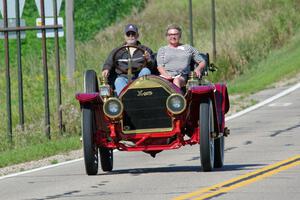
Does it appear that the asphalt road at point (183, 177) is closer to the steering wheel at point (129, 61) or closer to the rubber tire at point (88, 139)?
the rubber tire at point (88, 139)

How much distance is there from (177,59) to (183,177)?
2.34m

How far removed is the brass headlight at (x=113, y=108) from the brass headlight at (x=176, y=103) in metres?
0.57

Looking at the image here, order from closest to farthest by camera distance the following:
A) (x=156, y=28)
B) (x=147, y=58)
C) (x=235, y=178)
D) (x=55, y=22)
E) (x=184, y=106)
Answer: (x=235, y=178)
(x=184, y=106)
(x=147, y=58)
(x=55, y=22)
(x=156, y=28)

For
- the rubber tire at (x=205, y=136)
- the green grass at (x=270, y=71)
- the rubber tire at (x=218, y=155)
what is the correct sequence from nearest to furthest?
1. the rubber tire at (x=205, y=136)
2. the rubber tire at (x=218, y=155)
3. the green grass at (x=270, y=71)

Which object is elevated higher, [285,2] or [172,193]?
[285,2]

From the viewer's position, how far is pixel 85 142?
15.9 meters

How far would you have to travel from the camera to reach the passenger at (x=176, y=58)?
1700 centimetres

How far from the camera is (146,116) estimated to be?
53.6 feet

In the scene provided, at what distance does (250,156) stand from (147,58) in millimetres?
2184

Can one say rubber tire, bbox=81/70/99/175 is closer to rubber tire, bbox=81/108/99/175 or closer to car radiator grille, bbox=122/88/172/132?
rubber tire, bbox=81/108/99/175

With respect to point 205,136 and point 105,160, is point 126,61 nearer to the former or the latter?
point 105,160

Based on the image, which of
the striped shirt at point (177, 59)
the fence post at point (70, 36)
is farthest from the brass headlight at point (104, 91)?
the fence post at point (70, 36)

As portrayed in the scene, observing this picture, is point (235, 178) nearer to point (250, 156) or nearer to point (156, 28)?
point (250, 156)

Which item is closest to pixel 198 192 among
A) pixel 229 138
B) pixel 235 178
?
pixel 235 178
